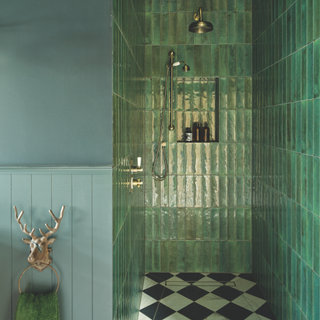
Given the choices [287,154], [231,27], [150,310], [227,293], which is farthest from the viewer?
[231,27]

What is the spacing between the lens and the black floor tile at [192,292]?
3.01 metres

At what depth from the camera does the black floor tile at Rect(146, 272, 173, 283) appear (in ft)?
11.0

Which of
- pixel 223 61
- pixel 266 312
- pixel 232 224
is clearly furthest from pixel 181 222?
pixel 223 61

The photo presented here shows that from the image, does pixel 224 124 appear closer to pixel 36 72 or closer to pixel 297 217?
pixel 297 217

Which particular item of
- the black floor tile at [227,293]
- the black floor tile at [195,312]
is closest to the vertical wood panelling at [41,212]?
the black floor tile at [195,312]

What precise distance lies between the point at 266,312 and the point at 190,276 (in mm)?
874

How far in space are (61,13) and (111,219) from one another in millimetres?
906

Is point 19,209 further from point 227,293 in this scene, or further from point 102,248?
point 227,293

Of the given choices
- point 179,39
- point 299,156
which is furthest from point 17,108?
point 179,39

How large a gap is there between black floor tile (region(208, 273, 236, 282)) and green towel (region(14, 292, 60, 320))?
2.23 meters

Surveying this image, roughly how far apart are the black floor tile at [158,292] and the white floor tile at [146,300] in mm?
37

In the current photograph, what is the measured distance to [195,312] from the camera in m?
2.75

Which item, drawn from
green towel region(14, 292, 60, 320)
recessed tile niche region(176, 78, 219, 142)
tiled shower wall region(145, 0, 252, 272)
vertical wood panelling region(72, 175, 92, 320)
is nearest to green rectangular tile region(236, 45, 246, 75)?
tiled shower wall region(145, 0, 252, 272)

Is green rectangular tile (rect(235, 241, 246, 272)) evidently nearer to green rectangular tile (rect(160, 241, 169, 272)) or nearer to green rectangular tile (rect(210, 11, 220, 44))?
green rectangular tile (rect(160, 241, 169, 272))
